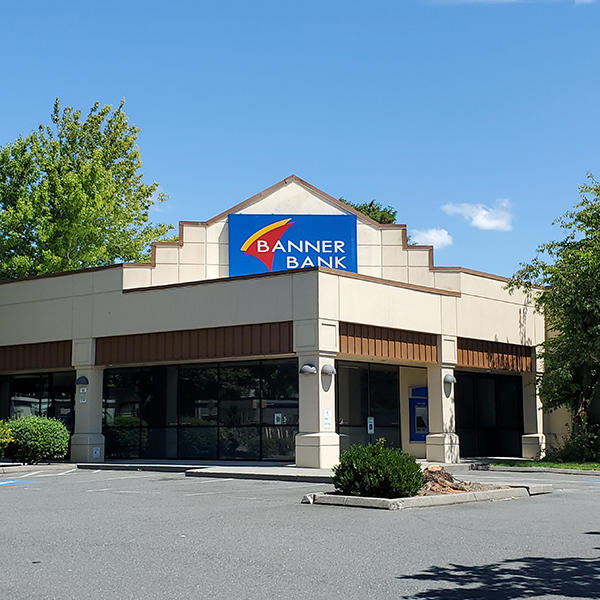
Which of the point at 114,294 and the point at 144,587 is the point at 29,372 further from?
the point at 144,587

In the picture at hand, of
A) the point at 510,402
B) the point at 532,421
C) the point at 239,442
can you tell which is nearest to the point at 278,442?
the point at 239,442

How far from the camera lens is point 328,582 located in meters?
8.83

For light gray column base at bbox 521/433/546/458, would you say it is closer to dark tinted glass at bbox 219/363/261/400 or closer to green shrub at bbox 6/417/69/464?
dark tinted glass at bbox 219/363/261/400

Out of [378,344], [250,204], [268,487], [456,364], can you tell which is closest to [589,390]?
[456,364]

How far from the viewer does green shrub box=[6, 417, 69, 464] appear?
29.1 meters

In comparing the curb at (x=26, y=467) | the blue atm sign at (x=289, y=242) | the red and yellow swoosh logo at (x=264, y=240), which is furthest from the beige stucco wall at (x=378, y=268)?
the curb at (x=26, y=467)

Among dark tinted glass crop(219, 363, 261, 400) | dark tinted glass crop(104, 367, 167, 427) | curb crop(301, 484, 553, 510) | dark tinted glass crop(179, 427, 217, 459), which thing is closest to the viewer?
curb crop(301, 484, 553, 510)

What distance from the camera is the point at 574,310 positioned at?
30.3m

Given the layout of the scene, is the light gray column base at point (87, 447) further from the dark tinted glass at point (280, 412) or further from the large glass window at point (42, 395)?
the dark tinted glass at point (280, 412)

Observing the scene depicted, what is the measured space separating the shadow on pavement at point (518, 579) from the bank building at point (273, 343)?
16149 mm

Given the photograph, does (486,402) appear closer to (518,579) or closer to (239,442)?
(239,442)

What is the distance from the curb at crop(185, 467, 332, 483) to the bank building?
9.51 ft

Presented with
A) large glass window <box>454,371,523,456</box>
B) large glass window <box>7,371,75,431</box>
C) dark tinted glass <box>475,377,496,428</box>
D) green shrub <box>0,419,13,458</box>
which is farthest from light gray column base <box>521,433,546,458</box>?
green shrub <box>0,419,13,458</box>

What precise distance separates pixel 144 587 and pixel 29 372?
90.8ft
